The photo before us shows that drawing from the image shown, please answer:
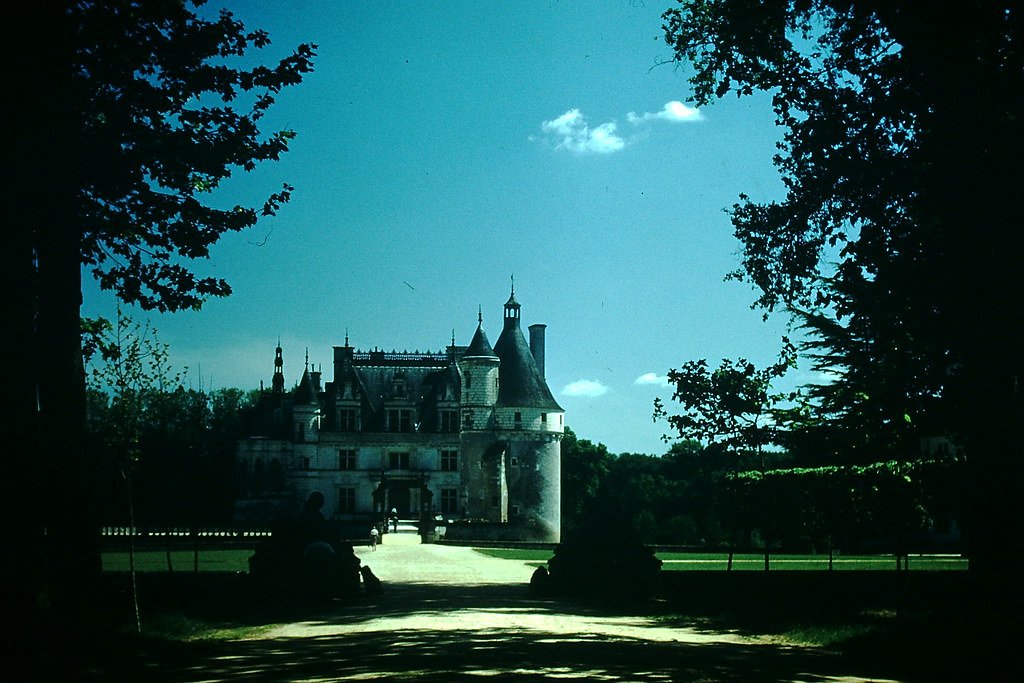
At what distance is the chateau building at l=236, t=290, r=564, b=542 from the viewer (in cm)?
5847

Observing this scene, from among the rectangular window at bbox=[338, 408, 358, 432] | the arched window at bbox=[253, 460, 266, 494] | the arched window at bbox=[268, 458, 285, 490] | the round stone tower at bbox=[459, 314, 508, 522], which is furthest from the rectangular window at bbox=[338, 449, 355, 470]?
the round stone tower at bbox=[459, 314, 508, 522]

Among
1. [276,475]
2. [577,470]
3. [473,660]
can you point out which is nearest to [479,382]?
[276,475]

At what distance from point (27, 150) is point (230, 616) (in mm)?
7597

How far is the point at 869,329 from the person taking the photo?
51.3 feet

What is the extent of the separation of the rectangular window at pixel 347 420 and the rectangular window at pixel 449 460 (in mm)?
6196

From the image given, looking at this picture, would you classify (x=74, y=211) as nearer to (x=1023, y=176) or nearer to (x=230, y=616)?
(x=230, y=616)

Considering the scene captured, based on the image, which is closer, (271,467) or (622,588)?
(622,588)

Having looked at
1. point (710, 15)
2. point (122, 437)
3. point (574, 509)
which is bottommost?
point (574, 509)

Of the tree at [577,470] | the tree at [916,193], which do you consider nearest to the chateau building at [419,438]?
the tree at [577,470]

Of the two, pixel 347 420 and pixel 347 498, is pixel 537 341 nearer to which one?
pixel 347 420

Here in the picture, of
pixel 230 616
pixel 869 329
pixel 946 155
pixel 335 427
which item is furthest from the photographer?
pixel 335 427

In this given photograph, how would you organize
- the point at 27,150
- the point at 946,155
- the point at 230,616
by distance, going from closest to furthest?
the point at 27,150 < the point at 946,155 < the point at 230,616

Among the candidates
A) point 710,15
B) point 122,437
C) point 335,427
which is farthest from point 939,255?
point 335,427

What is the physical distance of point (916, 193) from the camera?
13898 mm
